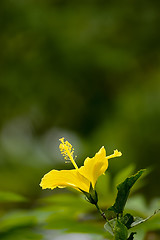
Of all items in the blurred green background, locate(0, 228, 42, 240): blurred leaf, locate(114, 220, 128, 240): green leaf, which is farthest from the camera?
the blurred green background

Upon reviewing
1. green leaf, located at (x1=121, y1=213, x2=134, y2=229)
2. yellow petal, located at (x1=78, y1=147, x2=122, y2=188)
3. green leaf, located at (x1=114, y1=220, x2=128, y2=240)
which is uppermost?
yellow petal, located at (x1=78, y1=147, x2=122, y2=188)

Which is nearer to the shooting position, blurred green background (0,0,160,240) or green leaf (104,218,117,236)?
green leaf (104,218,117,236)

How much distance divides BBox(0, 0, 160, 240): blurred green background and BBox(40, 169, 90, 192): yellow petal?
136 centimetres

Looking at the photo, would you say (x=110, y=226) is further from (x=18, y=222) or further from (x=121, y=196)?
(x=18, y=222)

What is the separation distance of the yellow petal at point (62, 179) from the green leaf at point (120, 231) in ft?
0.14

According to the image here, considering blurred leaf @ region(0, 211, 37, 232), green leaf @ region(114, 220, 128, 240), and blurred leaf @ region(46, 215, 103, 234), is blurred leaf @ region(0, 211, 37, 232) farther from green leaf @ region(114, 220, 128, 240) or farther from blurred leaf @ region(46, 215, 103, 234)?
green leaf @ region(114, 220, 128, 240)

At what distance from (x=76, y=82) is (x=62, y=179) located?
1.66 meters

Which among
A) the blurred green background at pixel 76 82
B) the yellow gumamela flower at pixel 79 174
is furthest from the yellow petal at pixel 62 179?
the blurred green background at pixel 76 82

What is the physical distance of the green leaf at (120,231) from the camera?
0.85 ft

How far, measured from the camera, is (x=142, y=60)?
6.32ft

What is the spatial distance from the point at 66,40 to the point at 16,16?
0.84 feet

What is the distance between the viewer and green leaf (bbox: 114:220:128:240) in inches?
10.1

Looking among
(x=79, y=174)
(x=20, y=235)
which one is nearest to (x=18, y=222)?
(x=20, y=235)

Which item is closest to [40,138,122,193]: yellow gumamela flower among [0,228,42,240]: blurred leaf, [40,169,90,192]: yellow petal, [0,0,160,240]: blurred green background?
[40,169,90,192]: yellow petal
